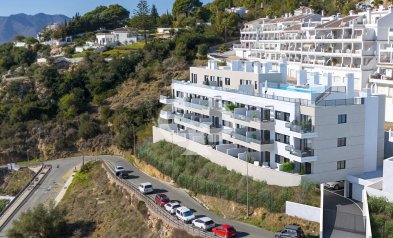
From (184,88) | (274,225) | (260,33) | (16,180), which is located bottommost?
(16,180)

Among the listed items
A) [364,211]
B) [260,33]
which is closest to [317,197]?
[364,211]

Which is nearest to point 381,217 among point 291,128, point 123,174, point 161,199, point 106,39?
point 291,128

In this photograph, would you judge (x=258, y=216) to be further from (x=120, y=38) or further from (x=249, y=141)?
(x=120, y=38)

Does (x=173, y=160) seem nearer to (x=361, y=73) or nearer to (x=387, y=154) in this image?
(x=387, y=154)

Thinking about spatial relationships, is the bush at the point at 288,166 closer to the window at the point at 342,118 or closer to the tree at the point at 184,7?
the window at the point at 342,118

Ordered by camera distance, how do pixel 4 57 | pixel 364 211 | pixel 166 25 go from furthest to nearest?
1. pixel 166 25
2. pixel 4 57
3. pixel 364 211

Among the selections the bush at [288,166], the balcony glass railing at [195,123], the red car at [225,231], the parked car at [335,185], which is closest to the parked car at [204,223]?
the red car at [225,231]
